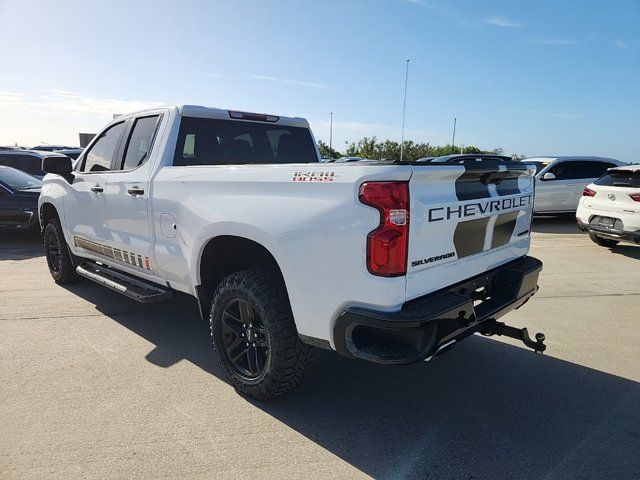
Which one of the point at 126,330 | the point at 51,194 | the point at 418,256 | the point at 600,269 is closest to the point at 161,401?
the point at 126,330

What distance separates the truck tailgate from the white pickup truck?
0.01 metres

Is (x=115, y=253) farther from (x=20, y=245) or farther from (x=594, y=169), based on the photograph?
(x=594, y=169)

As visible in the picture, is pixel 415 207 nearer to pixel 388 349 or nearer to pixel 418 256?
pixel 418 256

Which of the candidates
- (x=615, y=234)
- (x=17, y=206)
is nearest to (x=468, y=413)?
(x=615, y=234)

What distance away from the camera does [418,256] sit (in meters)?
2.35

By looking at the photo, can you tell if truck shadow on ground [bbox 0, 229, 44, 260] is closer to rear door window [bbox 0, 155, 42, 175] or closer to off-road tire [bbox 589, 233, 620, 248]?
rear door window [bbox 0, 155, 42, 175]

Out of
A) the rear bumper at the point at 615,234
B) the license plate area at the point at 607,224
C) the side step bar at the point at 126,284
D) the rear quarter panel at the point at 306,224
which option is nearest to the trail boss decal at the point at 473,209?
the rear quarter panel at the point at 306,224

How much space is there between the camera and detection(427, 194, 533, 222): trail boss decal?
2408mm

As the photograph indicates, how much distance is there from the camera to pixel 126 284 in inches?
161

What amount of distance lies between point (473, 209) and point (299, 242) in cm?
105

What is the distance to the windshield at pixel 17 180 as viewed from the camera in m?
9.04

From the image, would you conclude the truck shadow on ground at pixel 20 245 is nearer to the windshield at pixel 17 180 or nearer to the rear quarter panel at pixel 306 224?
the windshield at pixel 17 180

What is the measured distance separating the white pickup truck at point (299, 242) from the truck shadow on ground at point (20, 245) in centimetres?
455

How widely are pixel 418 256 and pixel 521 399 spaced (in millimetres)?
1509
